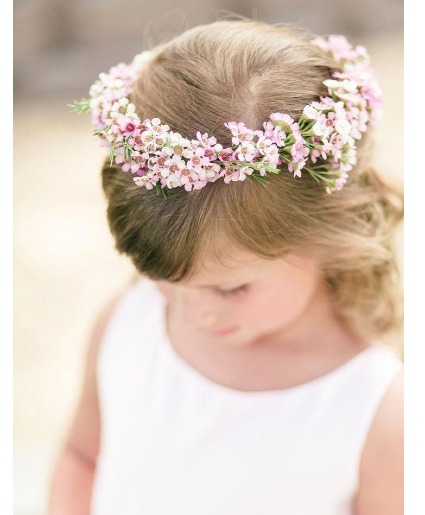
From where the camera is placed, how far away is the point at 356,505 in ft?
3.80

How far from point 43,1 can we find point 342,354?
7.91ft

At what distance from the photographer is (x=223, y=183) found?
3.29 feet

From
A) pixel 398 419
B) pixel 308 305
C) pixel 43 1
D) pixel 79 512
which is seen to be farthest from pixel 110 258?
pixel 398 419

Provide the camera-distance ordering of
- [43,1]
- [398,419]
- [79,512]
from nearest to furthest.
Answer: [398,419]
[79,512]
[43,1]

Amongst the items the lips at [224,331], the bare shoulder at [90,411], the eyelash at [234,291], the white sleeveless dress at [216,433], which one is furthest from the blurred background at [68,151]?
the eyelash at [234,291]

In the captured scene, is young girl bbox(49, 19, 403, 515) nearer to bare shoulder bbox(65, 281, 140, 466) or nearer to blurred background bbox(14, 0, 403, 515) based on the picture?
bare shoulder bbox(65, 281, 140, 466)

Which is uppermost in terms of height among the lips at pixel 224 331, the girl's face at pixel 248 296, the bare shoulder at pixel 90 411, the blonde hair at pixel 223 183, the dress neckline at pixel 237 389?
the blonde hair at pixel 223 183

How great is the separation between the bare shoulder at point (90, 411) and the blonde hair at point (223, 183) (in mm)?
422

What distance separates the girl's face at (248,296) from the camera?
42.1 inches

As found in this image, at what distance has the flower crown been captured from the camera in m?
0.96

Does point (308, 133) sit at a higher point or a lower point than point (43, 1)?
lower

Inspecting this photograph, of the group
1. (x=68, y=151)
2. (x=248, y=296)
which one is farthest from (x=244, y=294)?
(x=68, y=151)

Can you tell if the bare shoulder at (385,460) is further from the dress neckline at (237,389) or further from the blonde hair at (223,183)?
the blonde hair at (223,183)
